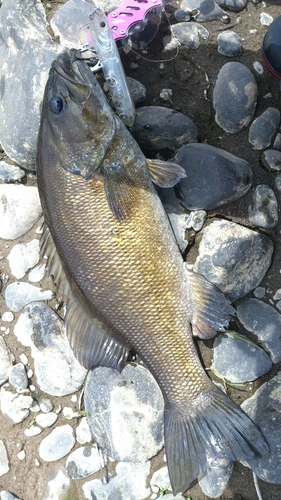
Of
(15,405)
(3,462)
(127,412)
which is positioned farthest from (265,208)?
(3,462)

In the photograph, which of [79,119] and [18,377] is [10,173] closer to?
[79,119]

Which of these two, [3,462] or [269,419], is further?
[3,462]

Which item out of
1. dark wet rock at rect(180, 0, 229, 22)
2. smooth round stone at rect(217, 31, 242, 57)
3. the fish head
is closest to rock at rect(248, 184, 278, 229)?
smooth round stone at rect(217, 31, 242, 57)

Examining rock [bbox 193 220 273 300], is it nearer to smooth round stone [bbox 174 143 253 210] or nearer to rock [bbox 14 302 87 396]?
smooth round stone [bbox 174 143 253 210]

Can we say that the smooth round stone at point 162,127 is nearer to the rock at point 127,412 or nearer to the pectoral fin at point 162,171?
the pectoral fin at point 162,171

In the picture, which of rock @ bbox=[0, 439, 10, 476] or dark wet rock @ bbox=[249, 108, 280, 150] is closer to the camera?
dark wet rock @ bbox=[249, 108, 280, 150]

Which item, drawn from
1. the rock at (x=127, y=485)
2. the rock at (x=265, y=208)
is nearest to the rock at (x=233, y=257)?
the rock at (x=265, y=208)
